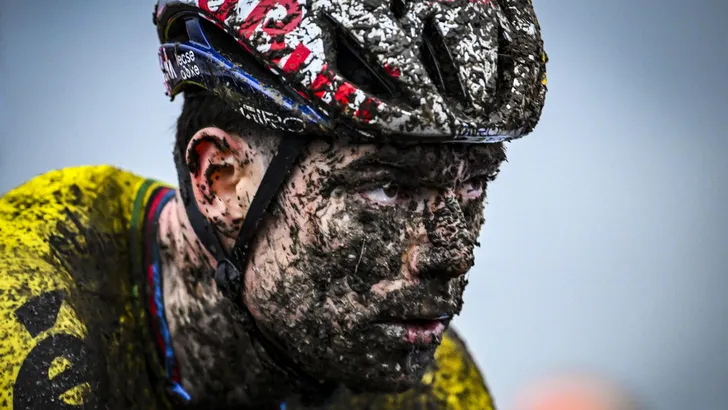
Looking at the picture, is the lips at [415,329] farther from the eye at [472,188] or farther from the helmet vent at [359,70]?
the helmet vent at [359,70]

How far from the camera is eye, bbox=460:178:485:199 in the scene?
6.64 ft

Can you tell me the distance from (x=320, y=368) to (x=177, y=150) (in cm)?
63

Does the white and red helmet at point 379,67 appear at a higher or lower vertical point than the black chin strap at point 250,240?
higher

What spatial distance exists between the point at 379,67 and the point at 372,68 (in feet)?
0.07

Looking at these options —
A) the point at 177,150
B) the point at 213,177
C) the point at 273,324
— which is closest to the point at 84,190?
the point at 177,150

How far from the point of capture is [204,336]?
2328mm

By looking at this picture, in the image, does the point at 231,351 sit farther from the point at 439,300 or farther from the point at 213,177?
the point at 439,300

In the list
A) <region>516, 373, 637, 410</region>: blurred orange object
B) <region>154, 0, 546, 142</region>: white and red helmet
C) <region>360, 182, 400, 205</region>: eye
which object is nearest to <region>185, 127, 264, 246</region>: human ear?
<region>154, 0, 546, 142</region>: white and red helmet

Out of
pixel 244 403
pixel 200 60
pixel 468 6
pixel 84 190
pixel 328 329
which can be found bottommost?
pixel 244 403

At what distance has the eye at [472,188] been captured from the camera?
2.03m

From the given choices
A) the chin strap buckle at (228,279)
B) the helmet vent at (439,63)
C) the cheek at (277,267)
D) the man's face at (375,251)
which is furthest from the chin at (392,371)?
the helmet vent at (439,63)

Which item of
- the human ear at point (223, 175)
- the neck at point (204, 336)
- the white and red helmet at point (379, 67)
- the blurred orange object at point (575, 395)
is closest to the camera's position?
the white and red helmet at point (379, 67)

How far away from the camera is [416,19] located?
6.16 feet

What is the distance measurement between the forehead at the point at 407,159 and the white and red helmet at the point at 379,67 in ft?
0.16
